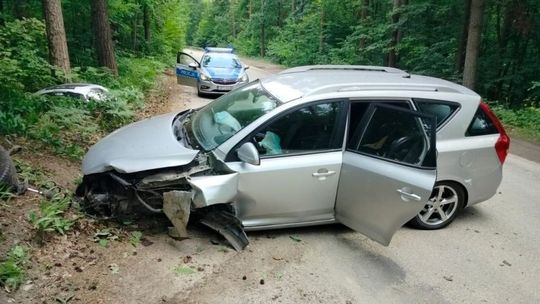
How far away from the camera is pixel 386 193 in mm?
4137

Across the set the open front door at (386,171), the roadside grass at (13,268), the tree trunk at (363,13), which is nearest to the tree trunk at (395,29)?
the tree trunk at (363,13)

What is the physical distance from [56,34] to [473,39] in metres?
11.6

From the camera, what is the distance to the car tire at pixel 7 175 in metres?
4.48

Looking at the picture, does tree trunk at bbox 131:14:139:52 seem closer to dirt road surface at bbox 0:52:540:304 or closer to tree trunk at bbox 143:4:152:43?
tree trunk at bbox 143:4:152:43

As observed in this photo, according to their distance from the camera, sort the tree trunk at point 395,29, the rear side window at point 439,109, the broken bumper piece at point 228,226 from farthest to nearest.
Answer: the tree trunk at point 395,29 < the rear side window at point 439,109 < the broken bumper piece at point 228,226

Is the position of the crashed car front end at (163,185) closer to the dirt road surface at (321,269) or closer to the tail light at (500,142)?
the dirt road surface at (321,269)

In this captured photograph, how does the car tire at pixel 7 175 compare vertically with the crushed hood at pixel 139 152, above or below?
below

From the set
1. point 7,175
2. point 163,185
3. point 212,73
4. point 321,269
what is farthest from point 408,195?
point 212,73

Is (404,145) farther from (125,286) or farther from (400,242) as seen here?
(125,286)

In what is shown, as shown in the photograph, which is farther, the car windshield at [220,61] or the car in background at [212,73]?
the car windshield at [220,61]

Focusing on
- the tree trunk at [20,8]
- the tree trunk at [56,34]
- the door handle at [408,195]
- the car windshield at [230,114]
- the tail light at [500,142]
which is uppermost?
the tree trunk at [20,8]

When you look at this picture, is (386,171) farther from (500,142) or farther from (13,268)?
(13,268)

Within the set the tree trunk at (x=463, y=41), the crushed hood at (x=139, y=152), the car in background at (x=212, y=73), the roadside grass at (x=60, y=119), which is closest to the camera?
the crushed hood at (x=139, y=152)

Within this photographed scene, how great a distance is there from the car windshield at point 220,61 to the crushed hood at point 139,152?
32.2 feet
